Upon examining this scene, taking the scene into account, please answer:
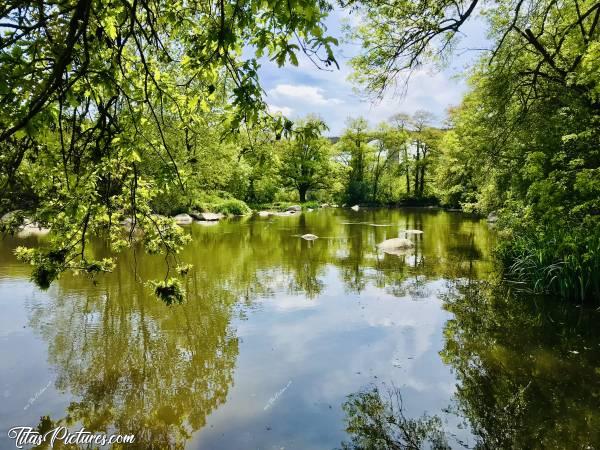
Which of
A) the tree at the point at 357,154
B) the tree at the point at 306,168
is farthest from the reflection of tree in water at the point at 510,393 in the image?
the tree at the point at 357,154

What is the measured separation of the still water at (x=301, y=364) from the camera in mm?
4512

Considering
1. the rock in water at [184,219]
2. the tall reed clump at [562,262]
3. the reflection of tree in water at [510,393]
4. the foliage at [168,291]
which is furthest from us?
the rock in water at [184,219]

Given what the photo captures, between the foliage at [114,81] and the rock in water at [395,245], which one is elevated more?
the foliage at [114,81]

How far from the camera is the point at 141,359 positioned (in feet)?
19.7

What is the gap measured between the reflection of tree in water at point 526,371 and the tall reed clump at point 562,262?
0.54 m

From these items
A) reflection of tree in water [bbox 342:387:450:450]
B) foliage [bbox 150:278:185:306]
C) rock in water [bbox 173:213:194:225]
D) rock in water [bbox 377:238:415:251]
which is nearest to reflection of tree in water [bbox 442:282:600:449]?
reflection of tree in water [bbox 342:387:450:450]

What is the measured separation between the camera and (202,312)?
26.9ft

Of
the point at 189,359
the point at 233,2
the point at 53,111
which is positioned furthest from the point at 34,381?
the point at 233,2

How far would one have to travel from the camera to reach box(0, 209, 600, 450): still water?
451 centimetres

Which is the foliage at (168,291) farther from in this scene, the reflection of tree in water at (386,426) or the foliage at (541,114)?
the foliage at (541,114)

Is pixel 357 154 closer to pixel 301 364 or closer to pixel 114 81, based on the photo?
pixel 301 364

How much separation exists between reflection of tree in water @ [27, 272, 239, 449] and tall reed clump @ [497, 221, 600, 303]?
22.3 ft

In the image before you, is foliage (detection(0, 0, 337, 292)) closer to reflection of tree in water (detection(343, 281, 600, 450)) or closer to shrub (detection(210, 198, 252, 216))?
reflection of tree in water (detection(343, 281, 600, 450))

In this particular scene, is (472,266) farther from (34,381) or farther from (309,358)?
(34,381)
